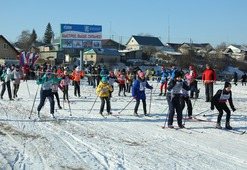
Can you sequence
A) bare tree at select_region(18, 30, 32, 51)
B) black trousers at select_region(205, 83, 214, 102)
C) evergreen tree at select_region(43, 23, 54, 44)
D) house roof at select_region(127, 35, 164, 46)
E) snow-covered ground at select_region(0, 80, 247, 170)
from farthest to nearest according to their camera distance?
evergreen tree at select_region(43, 23, 54, 44)
bare tree at select_region(18, 30, 32, 51)
house roof at select_region(127, 35, 164, 46)
black trousers at select_region(205, 83, 214, 102)
snow-covered ground at select_region(0, 80, 247, 170)

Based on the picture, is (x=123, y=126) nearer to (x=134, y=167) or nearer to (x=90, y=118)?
(x=90, y=118)

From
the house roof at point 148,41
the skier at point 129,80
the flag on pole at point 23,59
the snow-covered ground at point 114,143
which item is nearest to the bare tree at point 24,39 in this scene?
the house roof at point 148,41

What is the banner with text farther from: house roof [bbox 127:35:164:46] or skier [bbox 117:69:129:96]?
house roof [bbox 127:35:164:46]

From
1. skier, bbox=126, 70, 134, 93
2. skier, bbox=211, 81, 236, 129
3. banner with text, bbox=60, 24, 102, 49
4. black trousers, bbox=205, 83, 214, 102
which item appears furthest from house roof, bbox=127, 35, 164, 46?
skier, bbox=211, 81, 236, 129

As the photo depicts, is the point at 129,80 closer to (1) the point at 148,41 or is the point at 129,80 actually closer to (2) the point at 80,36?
(2) the point at 80,36

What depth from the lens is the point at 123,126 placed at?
1148 centimetres

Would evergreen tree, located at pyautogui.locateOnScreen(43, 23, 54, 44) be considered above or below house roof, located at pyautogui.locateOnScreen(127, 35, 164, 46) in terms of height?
above

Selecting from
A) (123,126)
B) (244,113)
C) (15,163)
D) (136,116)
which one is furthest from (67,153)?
(244,113)

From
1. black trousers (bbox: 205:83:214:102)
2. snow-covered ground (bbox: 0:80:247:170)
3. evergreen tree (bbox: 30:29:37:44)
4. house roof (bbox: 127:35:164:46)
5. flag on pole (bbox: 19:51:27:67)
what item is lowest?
A: snow-covered ground (bbox: 0:80:247:170)

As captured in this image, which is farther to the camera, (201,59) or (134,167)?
(201,59)

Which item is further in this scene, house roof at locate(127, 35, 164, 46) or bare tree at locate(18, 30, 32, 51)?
bare tree at locate(18, 30, 32, 51)

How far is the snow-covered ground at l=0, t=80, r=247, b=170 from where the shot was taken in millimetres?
7352

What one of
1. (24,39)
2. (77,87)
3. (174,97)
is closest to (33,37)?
(24,39)

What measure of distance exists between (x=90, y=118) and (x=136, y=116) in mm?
1835
